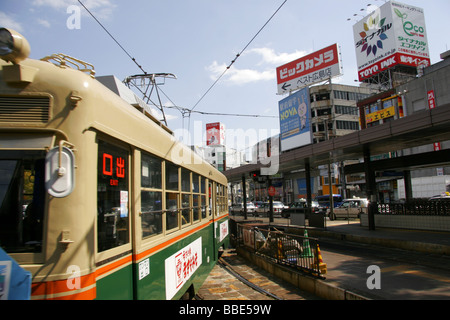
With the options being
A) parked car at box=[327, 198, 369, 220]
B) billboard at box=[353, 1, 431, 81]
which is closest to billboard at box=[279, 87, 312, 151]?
parked car at box=[327, 198, 369, 220]

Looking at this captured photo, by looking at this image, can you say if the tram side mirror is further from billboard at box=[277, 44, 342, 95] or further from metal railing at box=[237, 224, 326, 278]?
billboard at box=[277, 44, 342, 95]

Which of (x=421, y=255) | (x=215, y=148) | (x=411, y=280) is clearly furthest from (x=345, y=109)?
(x=411, y=280)

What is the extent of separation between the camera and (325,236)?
1650cm

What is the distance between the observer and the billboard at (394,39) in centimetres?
3738

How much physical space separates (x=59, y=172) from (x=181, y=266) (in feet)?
9.92

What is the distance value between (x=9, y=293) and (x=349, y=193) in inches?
2084

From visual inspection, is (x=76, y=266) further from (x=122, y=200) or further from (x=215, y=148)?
(x=215, y=148)

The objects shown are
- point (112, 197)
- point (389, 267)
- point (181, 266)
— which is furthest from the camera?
point (389, 267)

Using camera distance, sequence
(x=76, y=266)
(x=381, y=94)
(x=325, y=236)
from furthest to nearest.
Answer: (x=381, y=94) → (x=325, y=236) → (x=76, y=266)

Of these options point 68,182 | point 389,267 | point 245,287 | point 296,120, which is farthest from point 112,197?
point 296,120

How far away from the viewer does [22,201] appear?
93.2 inches

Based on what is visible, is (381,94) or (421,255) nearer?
(421,255)

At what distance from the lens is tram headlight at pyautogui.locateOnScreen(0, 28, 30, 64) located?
2.25m

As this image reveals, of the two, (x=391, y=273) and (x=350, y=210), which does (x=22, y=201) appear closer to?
(x=391, y=273)
